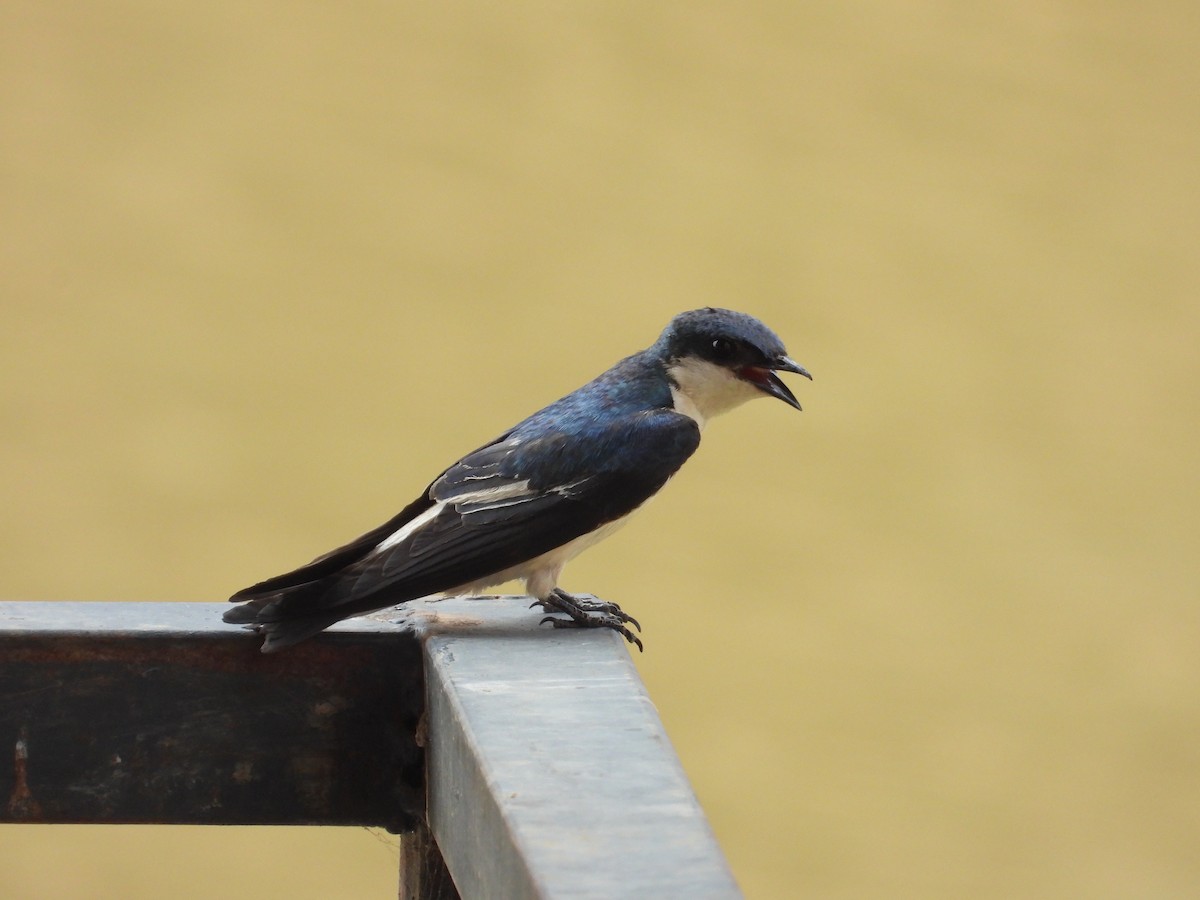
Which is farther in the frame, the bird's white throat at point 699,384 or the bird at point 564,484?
the bird's white throat at point 699,384

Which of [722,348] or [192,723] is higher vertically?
[722,348]

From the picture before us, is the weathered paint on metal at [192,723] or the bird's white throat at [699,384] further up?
the bird's white throat at [699,384]

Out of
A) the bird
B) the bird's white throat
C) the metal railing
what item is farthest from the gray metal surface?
the bird's white throat

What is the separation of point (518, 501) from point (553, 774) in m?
0.67

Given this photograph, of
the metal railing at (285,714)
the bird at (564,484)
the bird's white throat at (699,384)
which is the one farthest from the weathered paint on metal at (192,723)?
the bird's white throat at (699,384)

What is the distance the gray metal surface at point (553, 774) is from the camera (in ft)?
2.73

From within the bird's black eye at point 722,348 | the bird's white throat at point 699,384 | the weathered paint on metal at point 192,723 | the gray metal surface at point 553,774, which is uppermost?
the bird's black eye at point 722,348

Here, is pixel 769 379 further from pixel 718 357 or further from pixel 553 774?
pixel 553 774

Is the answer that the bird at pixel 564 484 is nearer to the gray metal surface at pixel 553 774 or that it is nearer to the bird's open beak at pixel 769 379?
the bird's open beak at pixel 769 379

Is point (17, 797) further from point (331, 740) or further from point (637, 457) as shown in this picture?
point (637, 457)

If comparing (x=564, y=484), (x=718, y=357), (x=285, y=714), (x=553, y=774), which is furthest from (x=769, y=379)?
(x=553, y=774)

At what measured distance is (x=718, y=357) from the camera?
178 cm

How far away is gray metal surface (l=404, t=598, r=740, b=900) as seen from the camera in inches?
32.7

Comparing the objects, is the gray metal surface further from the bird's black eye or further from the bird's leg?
the bird's black eye
